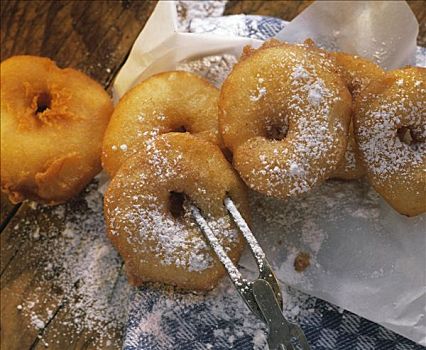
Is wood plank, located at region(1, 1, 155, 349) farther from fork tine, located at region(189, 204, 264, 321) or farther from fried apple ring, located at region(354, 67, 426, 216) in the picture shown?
fried apple ring, located at region(354, 67, 426, 216)

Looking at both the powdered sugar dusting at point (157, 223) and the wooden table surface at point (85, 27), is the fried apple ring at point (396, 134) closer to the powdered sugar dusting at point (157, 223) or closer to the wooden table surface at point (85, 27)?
the powdered sugar dusting at point (157, 223)

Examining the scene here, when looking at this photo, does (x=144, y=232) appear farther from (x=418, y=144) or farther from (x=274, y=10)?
(x=274, y=10)

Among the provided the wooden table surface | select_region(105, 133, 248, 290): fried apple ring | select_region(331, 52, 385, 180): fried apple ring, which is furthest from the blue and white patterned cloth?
the wooden table surface

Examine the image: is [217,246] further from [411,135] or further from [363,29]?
[363,29]

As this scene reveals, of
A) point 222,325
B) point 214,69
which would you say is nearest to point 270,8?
point 214,69

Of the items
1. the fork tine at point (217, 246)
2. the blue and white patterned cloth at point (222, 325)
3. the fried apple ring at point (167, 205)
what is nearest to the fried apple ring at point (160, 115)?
the fried apple ring at point (167, 205)

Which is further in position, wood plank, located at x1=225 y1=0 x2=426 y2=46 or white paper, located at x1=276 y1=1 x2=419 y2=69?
wood plank, located at x1=225 y1=0 x2=426 y2=46

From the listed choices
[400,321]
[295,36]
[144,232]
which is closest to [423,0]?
[295,36]
